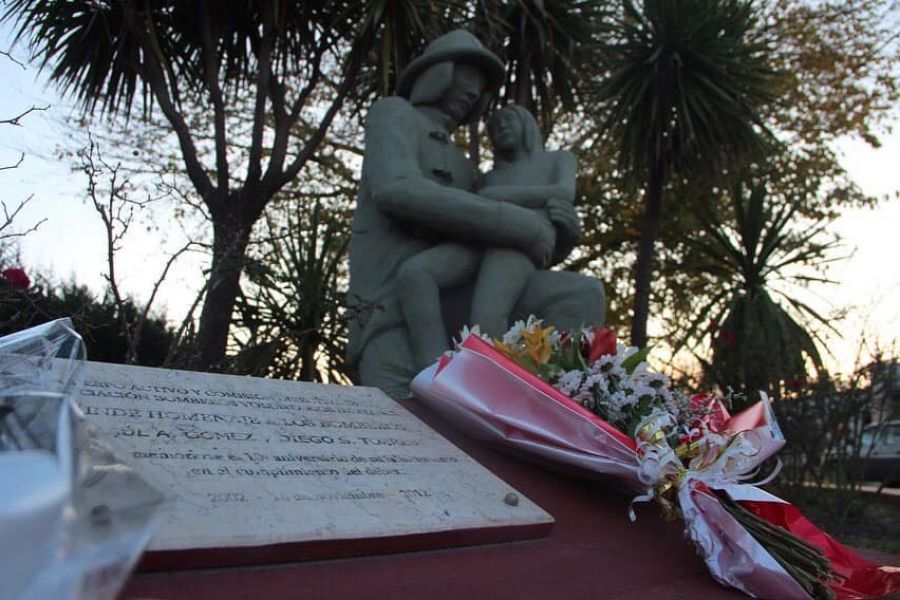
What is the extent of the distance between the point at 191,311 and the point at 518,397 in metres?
2.47

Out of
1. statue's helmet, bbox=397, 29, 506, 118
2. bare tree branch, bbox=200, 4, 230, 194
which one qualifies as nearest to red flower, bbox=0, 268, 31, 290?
statue's helmet, bbox=397, 29, 506, 118

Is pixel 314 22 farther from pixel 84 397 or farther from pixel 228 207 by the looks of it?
pixel 84 397

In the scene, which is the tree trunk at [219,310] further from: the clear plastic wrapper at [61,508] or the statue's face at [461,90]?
the clear plastic wrapper at [61,508]

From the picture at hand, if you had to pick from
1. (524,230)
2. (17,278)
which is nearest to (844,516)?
(524,230)

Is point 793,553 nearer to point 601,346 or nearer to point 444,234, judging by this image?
point 601,346

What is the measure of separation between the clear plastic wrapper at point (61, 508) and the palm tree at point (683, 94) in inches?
317

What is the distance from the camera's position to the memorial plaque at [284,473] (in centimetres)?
154

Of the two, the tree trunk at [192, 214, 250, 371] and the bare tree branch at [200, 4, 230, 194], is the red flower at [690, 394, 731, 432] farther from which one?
the bare tree branch at [200, 4, 230, 194]

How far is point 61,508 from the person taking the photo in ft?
2.49

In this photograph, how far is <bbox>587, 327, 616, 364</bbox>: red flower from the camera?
255 cm

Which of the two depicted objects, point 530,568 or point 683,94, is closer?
point 530,568

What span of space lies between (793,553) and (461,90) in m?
3.18

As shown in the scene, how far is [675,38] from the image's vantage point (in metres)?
9.03

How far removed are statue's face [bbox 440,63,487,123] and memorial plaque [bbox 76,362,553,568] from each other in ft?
7.88
